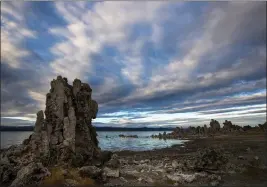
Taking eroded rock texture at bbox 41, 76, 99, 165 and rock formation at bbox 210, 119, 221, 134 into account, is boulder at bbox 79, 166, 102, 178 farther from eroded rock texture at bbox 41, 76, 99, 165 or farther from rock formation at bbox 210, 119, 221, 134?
rock formation at bbox 210, 119, 221, 134

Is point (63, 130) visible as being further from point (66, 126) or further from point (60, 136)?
point (60, 136)

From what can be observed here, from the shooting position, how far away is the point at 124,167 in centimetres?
3284

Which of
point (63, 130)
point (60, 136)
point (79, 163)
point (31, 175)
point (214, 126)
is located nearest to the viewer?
point (31, 175)

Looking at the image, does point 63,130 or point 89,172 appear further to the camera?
point 63,130

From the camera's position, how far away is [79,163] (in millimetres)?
30047

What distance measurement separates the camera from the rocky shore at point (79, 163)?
2572 cm

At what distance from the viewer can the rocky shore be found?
2572 cm

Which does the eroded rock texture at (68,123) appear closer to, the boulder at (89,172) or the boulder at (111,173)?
the boulder at (89,172)

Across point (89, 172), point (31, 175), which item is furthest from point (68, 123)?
point (31, 175)

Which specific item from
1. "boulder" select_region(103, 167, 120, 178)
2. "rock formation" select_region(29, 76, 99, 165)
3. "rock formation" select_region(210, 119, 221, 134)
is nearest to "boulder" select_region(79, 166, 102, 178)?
"boulder" select_region(103, 167, 120, 178)

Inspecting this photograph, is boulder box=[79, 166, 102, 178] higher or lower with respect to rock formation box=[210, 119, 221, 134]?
lower

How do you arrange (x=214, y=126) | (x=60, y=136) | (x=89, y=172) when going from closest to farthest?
(x=89, y=172) → (x=60, y=136) → (x=214, y=126)

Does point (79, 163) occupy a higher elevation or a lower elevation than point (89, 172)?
higher

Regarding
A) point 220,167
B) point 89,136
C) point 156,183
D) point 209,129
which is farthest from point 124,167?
point 209,129
